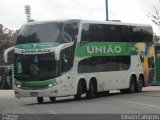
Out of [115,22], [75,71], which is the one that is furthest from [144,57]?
[75,71]

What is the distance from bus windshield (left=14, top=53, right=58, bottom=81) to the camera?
1103 inches

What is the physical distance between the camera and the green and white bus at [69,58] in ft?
92.1

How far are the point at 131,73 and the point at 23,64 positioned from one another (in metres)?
8.39

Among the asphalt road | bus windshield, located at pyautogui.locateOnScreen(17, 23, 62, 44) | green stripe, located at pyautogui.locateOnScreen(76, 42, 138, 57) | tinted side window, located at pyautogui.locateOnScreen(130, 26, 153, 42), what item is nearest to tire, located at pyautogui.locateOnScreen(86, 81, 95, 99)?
green stripe, located at pyautogui.locateOnScreen(76, 42, 138, 57)

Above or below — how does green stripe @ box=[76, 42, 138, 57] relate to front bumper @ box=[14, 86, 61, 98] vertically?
above

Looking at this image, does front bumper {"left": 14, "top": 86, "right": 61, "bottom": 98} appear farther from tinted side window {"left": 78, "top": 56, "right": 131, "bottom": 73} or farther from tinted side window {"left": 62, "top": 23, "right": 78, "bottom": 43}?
tinted side window {"left": 62, "top": 23, "right": 78, "bottom": 43}

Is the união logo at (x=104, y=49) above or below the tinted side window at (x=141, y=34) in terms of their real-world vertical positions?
below

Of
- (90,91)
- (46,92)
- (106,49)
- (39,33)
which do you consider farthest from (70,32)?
(106,49)

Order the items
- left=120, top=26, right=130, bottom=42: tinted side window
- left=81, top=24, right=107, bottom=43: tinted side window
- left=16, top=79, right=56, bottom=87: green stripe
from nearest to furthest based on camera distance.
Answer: left=16, top=79, right=56, bottom=87: green stripe < left=81, top=24, right=107, bottom=43: tinted side window < left=120, top=26, right=130, bottom=42: tinted side window

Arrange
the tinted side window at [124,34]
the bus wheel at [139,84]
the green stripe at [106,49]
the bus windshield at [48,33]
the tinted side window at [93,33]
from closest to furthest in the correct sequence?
the bus windshield at [48,33] → the green stripe at [106,49] → the tinted side window at [93,33] → the tinted side window at [124,34] → the bus wheel at [139,84]

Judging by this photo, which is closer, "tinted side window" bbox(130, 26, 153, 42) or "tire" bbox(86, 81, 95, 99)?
"tire" bbox(86, 81, 95, 99)

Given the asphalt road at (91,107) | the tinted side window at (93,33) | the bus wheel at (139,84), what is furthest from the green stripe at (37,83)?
the bus wheel at (139,84)

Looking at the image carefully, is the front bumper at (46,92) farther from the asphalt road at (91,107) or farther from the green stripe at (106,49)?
the green stripe at (106,49)

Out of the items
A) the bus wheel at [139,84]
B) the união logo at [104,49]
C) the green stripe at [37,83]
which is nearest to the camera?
the green stripe at [37,83]
